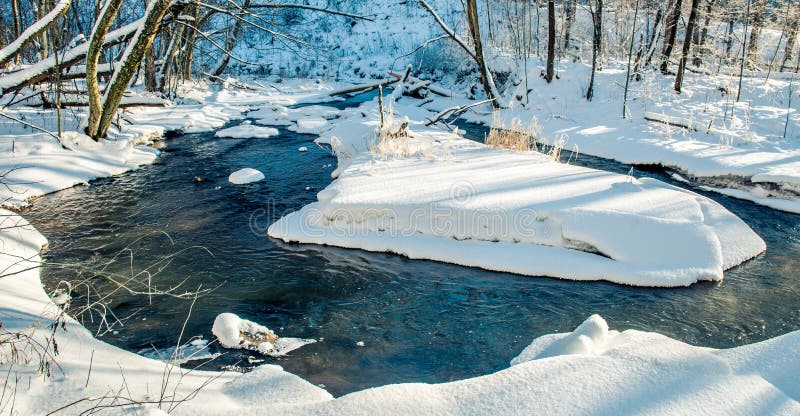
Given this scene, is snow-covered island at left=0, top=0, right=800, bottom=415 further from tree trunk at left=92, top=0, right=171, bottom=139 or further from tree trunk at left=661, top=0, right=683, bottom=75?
tree trunk at left=661, top=0, right=683, bottom=75

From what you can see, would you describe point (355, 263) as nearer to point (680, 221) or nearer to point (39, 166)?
point (680, 221)

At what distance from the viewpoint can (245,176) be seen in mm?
8102

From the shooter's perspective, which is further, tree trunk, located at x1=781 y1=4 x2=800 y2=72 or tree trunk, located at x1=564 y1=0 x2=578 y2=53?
tree trunk, located at x1=564 y1=0 x2=578 y2=53

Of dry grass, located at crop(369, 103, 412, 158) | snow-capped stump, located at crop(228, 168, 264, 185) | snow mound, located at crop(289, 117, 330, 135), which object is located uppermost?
dry grass, located at crop(369, 103, 412, 158)

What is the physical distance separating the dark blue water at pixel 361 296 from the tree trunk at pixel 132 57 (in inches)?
108

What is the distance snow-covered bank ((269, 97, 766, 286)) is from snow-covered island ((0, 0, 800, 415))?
3 centimetres

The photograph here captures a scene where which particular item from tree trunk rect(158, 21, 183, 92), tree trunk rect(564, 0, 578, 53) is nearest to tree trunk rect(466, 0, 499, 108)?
tree trunk rect(564, 0, 578, 53)

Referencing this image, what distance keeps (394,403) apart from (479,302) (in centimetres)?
232

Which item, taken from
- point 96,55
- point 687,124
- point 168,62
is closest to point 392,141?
point 96,55

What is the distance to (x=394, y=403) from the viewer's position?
2.40 meters

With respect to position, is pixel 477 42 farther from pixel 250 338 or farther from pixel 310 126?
pixel 250 338

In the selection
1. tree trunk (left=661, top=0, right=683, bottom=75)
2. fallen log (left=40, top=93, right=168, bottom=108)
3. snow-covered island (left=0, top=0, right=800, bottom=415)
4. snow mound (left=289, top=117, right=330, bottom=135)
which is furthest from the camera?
tree trunk (left=661, top=0, right=683, bottom=75)

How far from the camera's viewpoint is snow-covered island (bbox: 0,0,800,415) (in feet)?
8.48

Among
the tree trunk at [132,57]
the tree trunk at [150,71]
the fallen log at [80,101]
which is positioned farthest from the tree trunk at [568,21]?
the tree trunk at [132,57]
